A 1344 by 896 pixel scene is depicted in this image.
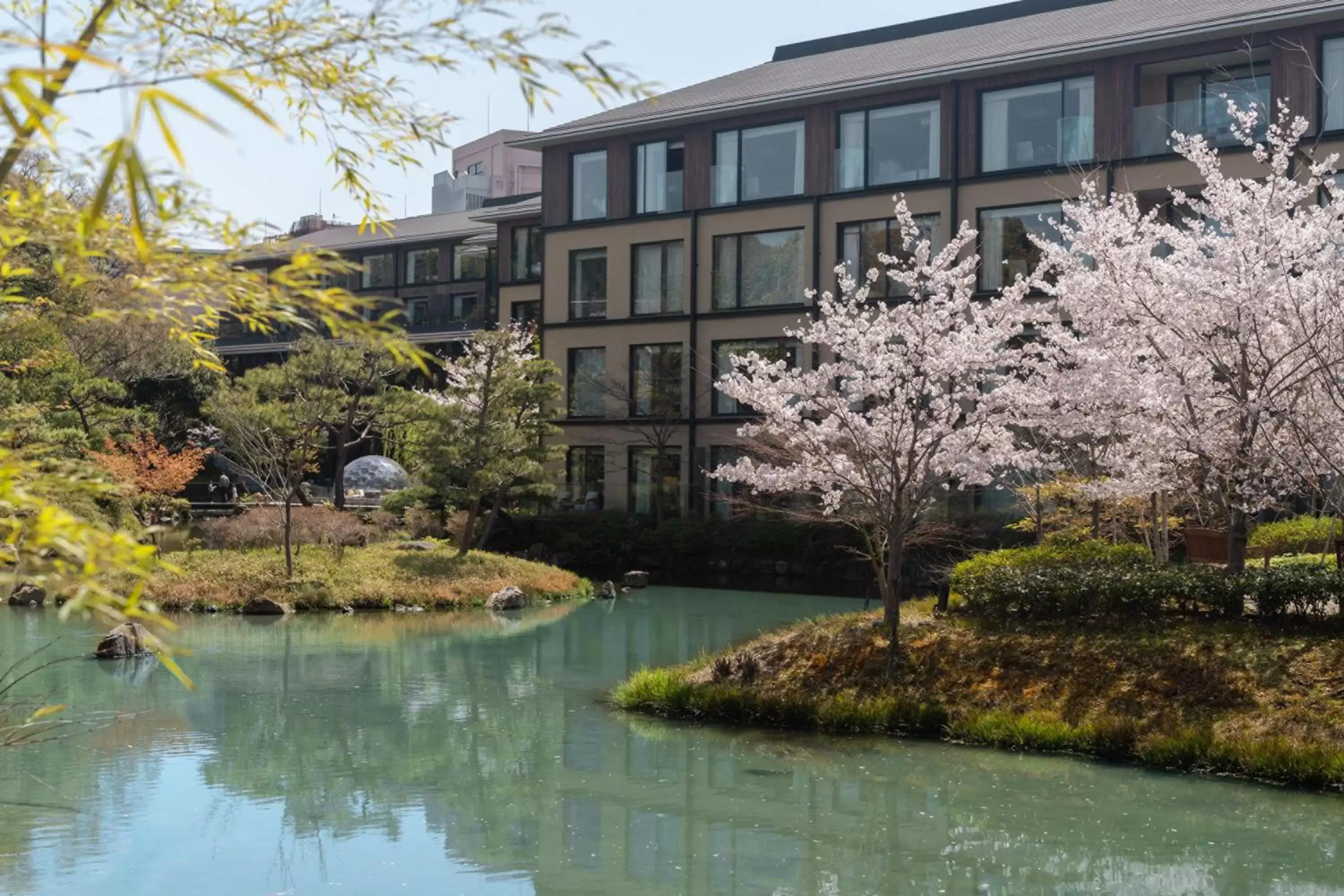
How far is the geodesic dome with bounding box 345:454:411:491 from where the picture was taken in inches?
1486

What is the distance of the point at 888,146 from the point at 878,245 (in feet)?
6.98

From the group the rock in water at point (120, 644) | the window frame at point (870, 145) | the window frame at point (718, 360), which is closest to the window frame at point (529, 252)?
the window frame at point (718, 360)

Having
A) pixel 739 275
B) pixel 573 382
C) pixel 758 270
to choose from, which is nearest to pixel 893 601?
pixel 758 270

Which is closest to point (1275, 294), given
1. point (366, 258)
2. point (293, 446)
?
point (293, 446)

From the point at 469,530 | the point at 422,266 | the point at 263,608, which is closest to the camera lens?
the point at 263,608

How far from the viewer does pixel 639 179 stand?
3397cm

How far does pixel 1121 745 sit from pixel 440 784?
5.46 m

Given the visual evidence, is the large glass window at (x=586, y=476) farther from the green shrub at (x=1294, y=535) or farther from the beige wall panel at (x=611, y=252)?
the green shrub at (x=1294, y=535)

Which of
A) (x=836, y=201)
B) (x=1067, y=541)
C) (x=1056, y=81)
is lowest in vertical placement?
(x=1067, y=541)

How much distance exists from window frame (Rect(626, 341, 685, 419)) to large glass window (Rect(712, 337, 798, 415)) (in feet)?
2.55

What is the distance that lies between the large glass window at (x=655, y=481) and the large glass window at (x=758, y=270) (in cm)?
368

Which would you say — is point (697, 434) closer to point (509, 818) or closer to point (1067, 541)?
point (1067, 541)

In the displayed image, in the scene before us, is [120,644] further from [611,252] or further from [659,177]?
[659,177]

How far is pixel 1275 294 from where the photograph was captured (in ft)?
41.7
